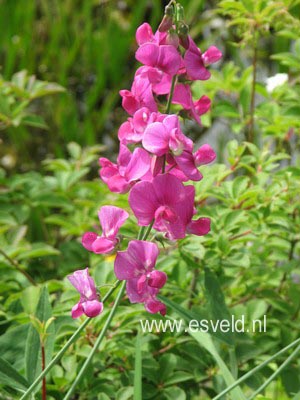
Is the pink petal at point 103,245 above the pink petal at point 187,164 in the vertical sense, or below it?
below

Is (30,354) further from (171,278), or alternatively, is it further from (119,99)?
(119,99)

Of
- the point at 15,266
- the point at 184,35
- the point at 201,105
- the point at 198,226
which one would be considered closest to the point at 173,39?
the point at 184,35

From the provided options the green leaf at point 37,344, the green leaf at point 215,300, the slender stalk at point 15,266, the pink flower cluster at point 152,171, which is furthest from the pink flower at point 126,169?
the slender stalk at point 15,266

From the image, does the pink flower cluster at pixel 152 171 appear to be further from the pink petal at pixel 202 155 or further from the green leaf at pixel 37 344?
the green leaf at pixel 37 344

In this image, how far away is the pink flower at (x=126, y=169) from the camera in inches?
38.2

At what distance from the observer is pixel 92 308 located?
97 centimetres

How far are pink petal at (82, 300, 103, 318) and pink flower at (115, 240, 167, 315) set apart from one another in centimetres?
4

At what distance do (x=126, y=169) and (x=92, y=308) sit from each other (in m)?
0.18

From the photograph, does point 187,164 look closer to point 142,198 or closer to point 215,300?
point 142,198

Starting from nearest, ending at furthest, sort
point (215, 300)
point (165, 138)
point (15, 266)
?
point (165, 138), point (215, 300), point (15, 266)

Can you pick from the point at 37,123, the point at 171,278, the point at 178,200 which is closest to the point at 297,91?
the point at 171,278

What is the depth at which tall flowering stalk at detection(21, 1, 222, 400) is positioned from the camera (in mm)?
948

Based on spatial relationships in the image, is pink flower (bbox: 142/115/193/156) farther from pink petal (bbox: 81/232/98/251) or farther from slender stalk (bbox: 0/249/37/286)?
slender stalk (bbox: 0/249/37/286)

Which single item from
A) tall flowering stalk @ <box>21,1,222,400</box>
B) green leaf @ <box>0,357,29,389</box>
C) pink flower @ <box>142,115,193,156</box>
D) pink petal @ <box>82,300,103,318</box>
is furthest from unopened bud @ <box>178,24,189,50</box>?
green leaf @ <box>0,357,29,389</box>
